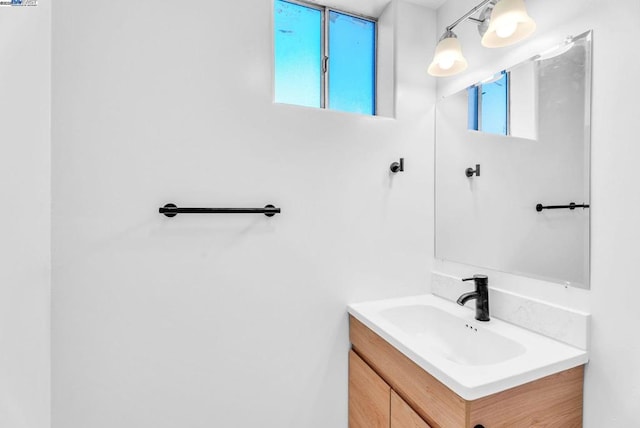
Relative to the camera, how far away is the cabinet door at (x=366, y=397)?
112cm

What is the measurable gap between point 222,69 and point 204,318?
3.40ft

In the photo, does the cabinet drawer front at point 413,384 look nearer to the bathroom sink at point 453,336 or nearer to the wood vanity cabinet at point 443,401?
the wood vanity cabinet at point 443,401

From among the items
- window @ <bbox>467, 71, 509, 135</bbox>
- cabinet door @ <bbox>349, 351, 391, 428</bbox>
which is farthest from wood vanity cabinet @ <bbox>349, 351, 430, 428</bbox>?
window @ <bbox>467, 71, 509, 135</bbox>

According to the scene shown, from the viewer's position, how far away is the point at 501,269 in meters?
1.24

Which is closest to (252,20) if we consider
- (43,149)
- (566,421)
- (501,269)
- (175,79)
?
(175,79)

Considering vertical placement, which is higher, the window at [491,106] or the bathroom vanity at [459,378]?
the window at [491,106]

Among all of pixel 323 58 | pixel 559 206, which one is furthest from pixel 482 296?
pixel 323 58

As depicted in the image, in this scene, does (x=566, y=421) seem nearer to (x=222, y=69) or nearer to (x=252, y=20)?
(x=222, y=69)

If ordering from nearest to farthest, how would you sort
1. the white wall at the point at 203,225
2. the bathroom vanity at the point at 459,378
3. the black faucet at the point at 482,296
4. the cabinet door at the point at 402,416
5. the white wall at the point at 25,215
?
the white wall at the point at 25,215, the bathroom vanity at the point at 459,378, the cabinet door at the point at 402,416, the white wall at the point at 203,225, the black faucet at the point at 482,296

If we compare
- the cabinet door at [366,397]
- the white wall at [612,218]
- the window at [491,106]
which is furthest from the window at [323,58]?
the cabinet door at [366,397]

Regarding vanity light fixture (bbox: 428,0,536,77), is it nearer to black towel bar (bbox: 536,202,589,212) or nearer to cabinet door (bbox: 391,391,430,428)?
black towel bar (bbox: 536,202,589,212)

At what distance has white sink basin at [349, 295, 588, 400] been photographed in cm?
80

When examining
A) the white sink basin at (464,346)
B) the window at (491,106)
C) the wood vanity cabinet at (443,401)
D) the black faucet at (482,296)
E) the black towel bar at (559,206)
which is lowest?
the wood vanity cabinet at (443,401)

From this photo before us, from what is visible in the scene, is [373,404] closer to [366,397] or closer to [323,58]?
[366,397]
